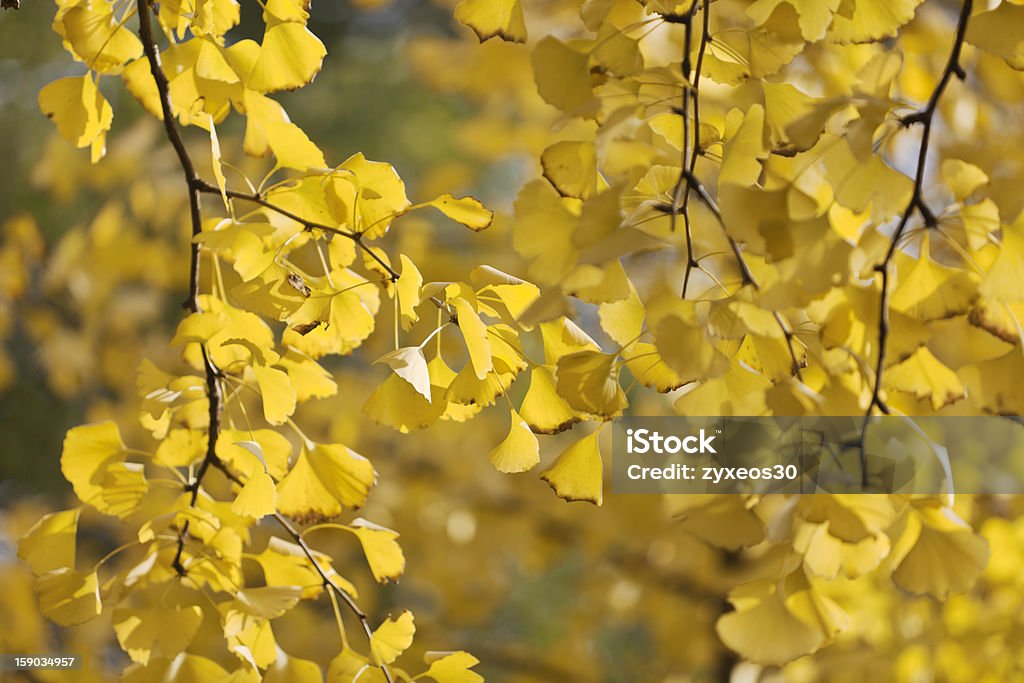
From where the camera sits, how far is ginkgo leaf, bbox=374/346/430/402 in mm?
356

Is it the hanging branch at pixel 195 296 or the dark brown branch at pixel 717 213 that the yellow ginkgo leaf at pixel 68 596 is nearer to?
the hanging branch at pixel 195 296

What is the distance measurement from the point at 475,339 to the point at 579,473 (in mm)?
81

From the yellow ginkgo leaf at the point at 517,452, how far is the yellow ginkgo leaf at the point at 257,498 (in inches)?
4.0

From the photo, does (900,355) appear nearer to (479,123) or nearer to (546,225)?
(546,225)

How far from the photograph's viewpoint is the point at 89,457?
448 mm

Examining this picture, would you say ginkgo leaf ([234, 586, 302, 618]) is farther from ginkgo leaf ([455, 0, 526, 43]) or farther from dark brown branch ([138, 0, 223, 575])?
ginkgo leaf ([455, 0, 526, 43])

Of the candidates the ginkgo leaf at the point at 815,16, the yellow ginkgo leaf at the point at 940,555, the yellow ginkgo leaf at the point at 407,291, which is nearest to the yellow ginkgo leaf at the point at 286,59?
the yellow ginkgo leaf at the point at 407,291

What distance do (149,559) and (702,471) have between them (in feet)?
0.89

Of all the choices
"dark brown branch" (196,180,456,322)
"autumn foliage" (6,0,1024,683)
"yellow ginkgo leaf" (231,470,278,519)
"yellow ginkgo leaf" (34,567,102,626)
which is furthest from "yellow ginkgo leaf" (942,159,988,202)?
"yellow ginkgo leaf" (34,567,102,626)

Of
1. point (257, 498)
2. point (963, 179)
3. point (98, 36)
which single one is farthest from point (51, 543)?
point (963, 179)

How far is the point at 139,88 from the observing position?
0.49 m

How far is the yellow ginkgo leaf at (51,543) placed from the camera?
462 mm

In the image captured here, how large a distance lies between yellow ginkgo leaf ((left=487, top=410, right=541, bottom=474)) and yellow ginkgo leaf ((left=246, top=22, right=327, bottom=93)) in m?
0.19

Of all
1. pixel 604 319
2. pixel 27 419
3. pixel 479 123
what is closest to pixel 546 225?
pixel 604 319
